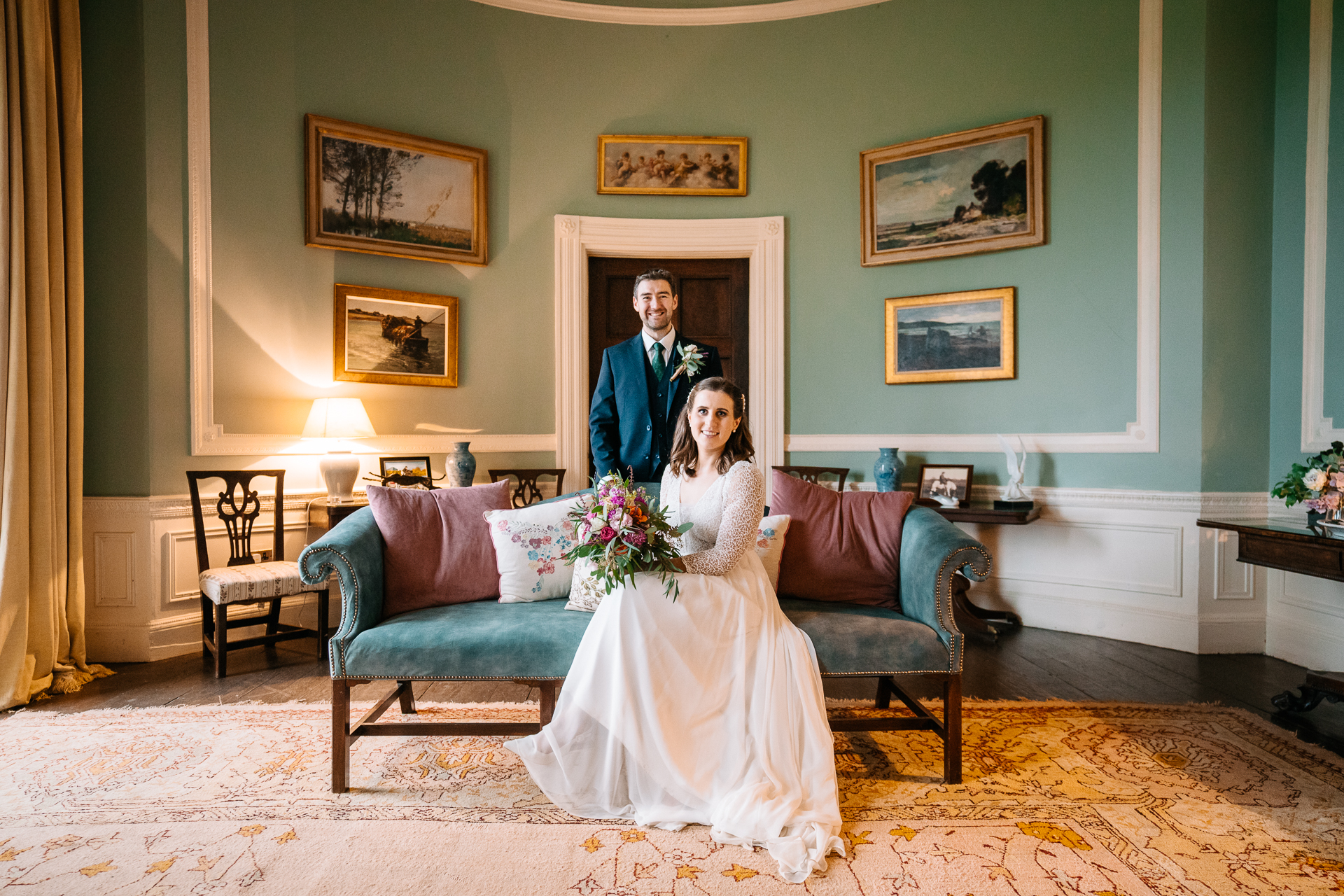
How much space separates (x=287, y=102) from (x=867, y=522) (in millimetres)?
4331

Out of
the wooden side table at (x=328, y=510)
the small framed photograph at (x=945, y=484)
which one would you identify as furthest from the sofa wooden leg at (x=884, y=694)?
the wooden side table at (x=328, y=510)

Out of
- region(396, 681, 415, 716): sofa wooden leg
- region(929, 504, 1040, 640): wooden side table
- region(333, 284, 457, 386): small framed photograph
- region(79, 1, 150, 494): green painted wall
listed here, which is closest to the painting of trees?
region(333, 284, 457, 386): small framed photograph

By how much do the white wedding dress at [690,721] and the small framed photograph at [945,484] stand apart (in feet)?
8.81

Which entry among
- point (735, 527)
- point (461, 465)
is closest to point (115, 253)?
point (461, 465)

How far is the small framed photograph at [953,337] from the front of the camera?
16.0 feet

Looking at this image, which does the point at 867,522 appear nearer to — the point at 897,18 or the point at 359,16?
the point at 897,18

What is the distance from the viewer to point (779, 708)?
2.35 metres

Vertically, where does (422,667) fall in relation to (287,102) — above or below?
below

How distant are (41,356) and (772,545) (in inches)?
142

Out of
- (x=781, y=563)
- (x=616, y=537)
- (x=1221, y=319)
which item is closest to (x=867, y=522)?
(x=781, y=563)

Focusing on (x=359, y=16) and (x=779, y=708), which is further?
(x=359, y=16)

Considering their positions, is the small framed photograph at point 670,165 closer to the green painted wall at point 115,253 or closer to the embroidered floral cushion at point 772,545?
the green painted wall at point 115,253

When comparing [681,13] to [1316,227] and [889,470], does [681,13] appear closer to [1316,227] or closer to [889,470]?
[889,470]

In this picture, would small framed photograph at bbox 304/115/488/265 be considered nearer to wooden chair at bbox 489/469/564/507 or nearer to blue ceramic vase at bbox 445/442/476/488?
blue ceramic vase at bbox 445/442/476/488
